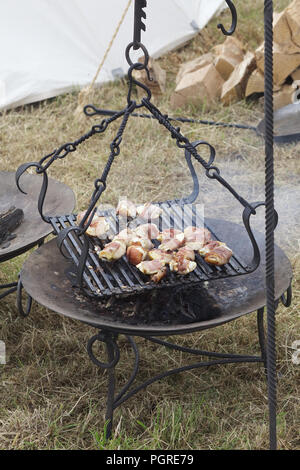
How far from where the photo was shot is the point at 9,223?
248 cm

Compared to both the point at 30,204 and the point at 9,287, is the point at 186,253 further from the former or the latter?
the point at 9,287

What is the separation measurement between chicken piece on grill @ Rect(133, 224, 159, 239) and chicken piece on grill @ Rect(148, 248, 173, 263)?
0.11m

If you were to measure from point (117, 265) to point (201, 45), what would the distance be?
3959mm

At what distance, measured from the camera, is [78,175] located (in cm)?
388

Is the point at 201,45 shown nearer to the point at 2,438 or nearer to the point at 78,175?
the point at 78,175

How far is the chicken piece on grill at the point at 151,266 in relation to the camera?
6.24 feet

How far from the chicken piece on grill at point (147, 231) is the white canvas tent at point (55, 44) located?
2883 millimetres

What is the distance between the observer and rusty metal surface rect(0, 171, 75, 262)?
2340 mm

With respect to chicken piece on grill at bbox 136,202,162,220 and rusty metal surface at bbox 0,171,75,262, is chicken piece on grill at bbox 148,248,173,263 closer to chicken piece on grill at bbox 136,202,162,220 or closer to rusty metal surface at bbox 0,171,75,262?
chicken piece on grill at bbox 136,202,162,220

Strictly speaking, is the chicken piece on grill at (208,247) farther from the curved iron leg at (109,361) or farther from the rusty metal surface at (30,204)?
the rusty metal surface at (30,204)

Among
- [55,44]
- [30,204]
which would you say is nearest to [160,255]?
[30,204]

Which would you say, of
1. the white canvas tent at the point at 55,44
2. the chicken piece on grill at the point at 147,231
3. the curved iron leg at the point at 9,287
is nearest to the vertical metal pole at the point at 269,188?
the chicken piece on grill at the point at 147,231

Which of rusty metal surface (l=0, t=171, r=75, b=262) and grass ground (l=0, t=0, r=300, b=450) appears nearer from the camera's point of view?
grass ground (l=0, t=0, r=300, b=450)

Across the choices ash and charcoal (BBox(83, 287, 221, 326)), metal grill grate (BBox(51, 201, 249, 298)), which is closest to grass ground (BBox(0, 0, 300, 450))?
ash and charcoal (BBox(83, 287, 221, 326))
